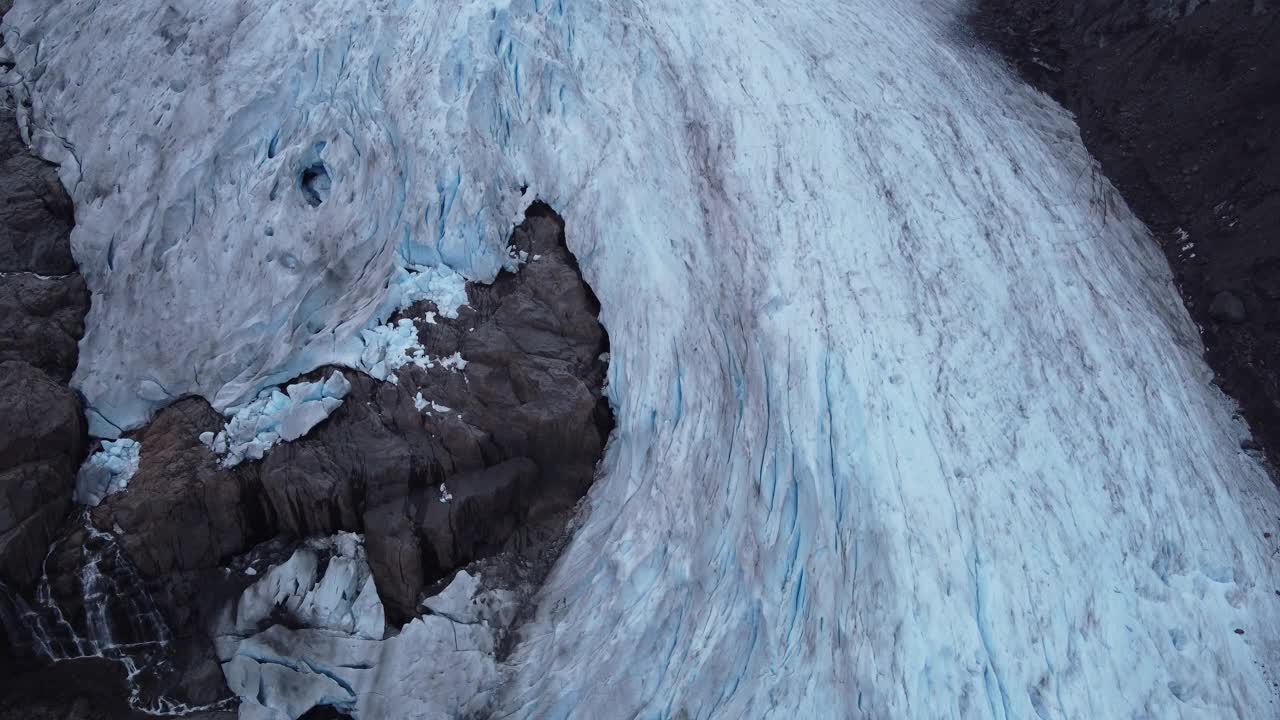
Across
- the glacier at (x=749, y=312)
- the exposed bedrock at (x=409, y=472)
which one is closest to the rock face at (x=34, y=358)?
the glacier at (x=749, y=312)

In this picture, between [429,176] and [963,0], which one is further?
[963,0]

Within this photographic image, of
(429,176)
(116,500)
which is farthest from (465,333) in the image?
(116,500)

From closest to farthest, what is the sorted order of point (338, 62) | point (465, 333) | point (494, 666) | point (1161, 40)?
1. point (494, 666)
2. point (465, 333)
3. point (338, 62)
4. point (1161, 40)

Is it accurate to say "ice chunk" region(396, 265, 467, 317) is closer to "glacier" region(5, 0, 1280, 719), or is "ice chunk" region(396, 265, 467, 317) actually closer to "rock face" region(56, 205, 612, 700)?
"glacier" region(5, 0, 1280, 719)

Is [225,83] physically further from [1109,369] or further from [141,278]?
[1109,369]

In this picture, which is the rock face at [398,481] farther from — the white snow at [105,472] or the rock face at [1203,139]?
the rock face at [1203,139]

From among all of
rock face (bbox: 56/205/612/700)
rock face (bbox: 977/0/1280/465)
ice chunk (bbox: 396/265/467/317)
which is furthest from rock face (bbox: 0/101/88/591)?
rock face (bbox: 977/0/1280/465)
